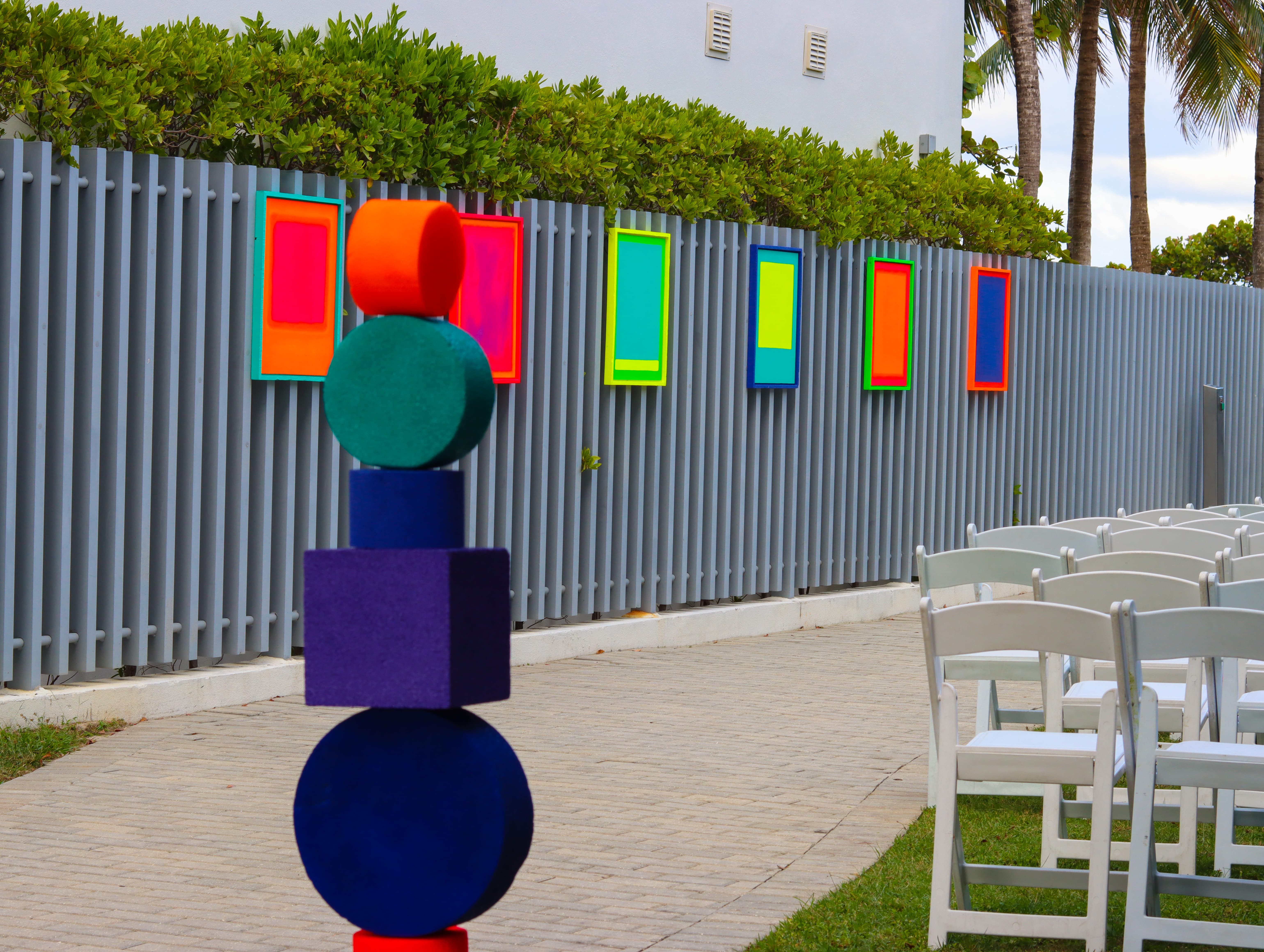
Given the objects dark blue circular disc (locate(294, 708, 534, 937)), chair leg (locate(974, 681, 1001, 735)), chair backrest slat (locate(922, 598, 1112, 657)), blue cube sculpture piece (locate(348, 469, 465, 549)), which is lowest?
chair leg (locate(974, 681, 1001, 735))

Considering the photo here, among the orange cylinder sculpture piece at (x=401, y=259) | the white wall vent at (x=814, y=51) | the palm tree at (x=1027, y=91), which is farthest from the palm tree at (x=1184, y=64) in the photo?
the orange cylinder sculpture piece at (x=401, y=259)

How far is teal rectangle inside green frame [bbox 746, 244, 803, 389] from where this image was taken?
1174 cm

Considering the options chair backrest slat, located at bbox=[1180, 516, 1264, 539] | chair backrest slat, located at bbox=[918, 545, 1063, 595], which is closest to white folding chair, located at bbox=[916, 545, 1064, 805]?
chair backrest slat, located at bbox=[918, 545, 1063, 595]

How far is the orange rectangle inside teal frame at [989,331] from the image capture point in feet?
46.6

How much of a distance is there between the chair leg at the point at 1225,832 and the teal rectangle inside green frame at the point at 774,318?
21.9ft

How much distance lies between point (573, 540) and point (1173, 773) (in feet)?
19.9

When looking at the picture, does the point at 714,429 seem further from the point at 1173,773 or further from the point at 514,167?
the point at 1173,773

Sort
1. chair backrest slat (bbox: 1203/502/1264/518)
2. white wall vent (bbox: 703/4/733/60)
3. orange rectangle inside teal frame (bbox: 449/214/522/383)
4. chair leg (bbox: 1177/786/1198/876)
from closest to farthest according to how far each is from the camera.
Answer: chair leg (bbox: 1177/786/1198/876) → orange rectangle inside teal frame (bbox: 449/214/522/383) → chair backrest slat (bbox: 1203/502/1264/518) → white wall vent (bbox: 703/4/733/60)

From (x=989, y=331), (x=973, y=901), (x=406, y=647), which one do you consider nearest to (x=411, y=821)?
(x=406, y=647)

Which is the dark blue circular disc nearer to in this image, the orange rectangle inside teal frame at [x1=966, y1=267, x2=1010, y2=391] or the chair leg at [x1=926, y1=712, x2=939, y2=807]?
the chair leg at [x1=926, y1=712, x2=939, y2=807]

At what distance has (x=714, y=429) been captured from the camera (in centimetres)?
1143

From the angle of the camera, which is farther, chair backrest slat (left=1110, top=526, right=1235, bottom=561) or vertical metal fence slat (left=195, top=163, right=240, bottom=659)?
vertical metal fence slat (left=195, top=163, right=240, bottom=659)

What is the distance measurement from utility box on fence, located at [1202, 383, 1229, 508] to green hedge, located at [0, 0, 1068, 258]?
7.14 meters

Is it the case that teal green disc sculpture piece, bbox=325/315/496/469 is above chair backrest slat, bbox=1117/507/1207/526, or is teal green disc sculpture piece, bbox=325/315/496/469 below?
above
